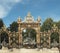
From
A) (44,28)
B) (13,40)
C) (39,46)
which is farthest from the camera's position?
(44,28)

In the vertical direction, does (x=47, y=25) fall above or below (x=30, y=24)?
above

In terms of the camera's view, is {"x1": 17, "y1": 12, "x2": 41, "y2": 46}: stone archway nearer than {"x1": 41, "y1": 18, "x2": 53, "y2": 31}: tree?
Yes

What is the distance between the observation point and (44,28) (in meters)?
66.2

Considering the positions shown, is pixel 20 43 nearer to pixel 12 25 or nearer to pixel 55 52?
pixel 55 52

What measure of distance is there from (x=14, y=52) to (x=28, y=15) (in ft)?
32.0

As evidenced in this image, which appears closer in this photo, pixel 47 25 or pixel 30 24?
pixel 30 24

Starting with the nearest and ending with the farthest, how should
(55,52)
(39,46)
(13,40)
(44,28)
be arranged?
(55,52) < (39,46) < (13,40) < (44,28)

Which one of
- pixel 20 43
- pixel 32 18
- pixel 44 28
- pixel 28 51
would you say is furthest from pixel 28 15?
pixel 44 28

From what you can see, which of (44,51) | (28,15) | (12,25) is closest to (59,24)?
(12,25)

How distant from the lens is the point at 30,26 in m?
45.0

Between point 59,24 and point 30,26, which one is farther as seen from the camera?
point 59,24

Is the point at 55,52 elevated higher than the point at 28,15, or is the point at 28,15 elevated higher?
the point at 28,15

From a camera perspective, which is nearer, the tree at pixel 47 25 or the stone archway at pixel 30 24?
the stone archway at pixel 30 24

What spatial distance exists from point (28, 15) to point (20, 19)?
5.02 ft
